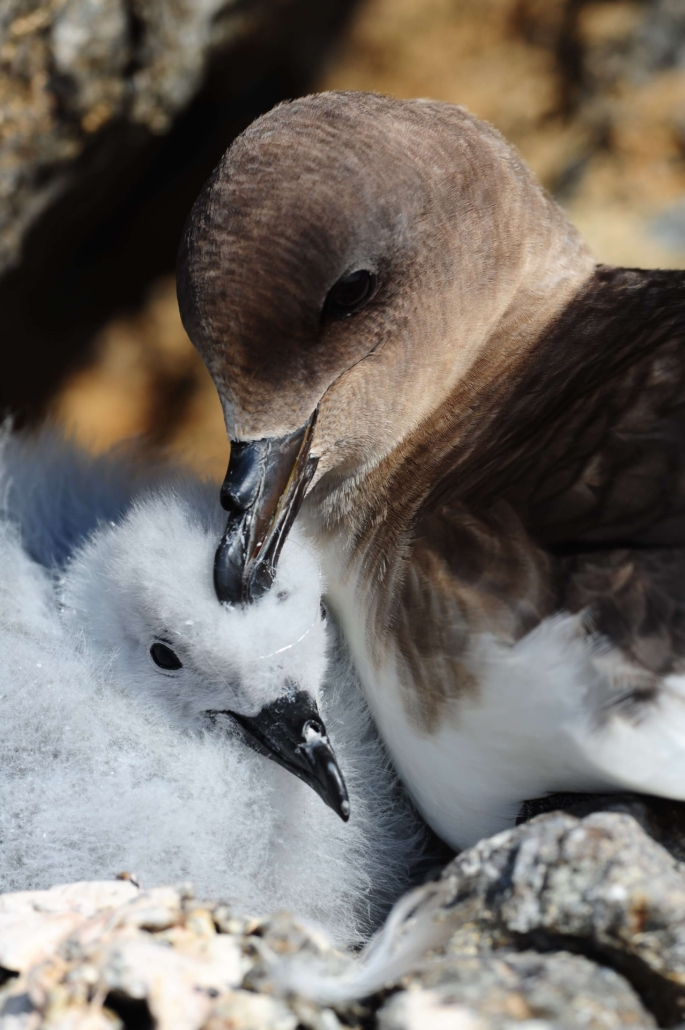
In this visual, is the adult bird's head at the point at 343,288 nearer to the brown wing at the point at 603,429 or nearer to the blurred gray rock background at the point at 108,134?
the brown wing at the point at 603,429

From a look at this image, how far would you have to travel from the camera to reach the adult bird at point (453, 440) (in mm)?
1151

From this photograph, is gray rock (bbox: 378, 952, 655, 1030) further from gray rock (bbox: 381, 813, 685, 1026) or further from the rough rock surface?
the rough rock surface

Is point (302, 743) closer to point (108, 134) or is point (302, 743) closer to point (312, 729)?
point (312, 729)

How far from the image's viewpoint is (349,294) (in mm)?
1318

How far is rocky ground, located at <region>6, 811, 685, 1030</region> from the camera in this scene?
3.17 ft

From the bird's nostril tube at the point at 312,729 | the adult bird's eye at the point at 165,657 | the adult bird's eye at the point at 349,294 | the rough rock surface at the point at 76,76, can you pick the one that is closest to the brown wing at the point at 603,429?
the adult bird's eye at the point at 349,294

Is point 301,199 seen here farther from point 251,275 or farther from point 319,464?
point 319,464

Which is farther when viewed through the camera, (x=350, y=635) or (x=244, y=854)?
(x=350, y=635)

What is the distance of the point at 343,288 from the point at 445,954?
0.76 metres

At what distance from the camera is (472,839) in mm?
1391

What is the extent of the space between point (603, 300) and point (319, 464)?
49 centimetres

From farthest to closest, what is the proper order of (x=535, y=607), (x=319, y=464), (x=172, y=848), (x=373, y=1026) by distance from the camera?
1. (x=319, y=464)
2. (x=172, y=848)
3. (x=535, y=607)
4. (x=373, y=1026)

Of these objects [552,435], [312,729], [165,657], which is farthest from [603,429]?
[165,657]

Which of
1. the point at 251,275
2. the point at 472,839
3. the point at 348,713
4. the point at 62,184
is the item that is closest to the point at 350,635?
the point at 348,713
